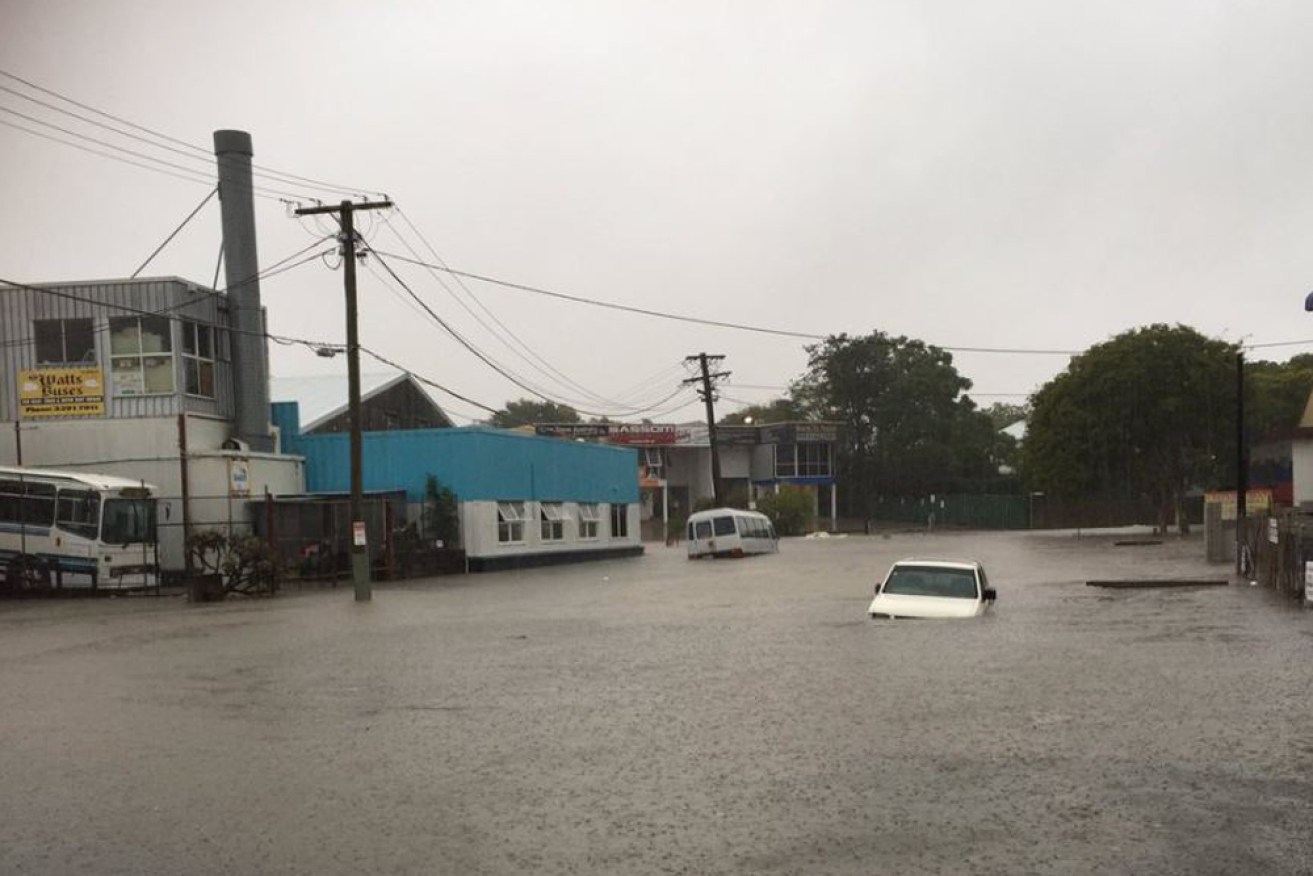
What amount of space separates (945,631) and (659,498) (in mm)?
83432

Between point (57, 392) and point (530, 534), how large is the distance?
53.7 ft

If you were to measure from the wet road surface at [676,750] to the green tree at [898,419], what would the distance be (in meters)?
78.5

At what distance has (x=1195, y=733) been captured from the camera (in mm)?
9109

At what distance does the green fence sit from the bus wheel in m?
67.1

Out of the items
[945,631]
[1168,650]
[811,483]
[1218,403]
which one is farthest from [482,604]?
[811,483]

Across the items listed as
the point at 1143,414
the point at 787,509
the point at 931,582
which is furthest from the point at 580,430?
the point at 931,582

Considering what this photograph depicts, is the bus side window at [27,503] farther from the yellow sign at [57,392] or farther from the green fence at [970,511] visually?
the green fence at [970,511]

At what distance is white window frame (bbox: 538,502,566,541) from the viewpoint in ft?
155

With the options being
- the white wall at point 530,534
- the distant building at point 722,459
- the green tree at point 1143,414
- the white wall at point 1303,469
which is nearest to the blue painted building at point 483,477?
the white wall at point 530,534

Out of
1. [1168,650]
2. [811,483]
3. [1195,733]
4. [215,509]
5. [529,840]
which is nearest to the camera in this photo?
[529,840]

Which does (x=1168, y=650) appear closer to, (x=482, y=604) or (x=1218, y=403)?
(x=482, y=604)

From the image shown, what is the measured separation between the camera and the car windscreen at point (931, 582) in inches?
766

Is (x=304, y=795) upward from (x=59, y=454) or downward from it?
downward

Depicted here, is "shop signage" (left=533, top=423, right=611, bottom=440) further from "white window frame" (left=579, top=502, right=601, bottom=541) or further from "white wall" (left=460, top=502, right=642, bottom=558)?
"white window frame" (left=579, top=502, right=601, bottom=541)
